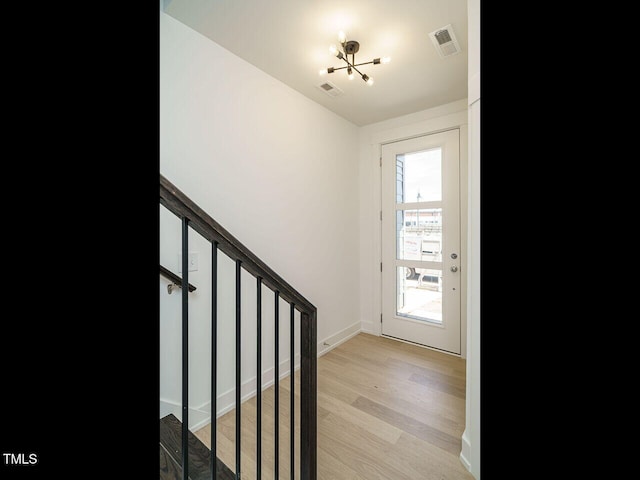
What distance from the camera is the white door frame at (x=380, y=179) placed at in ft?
8.38

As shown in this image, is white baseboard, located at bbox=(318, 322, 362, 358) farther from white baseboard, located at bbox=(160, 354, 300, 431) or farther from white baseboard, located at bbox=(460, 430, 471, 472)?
white baseboard, located at bbox=(460, 430, 471, 472)

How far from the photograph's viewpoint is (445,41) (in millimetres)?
1779

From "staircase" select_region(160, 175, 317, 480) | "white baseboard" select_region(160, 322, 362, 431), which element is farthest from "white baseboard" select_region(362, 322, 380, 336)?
"staircase" select_region(160, 175, 317, 480)

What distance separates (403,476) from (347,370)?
3.28 feet

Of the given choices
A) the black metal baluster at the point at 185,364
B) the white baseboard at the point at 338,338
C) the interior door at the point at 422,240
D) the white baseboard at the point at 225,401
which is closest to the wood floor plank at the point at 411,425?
the white baseboard at the point at 225,401

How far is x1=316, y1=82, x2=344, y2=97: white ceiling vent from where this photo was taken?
2.28 meters

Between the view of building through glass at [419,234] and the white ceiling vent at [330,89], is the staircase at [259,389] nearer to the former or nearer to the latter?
the white ceiling vent at [330,89]

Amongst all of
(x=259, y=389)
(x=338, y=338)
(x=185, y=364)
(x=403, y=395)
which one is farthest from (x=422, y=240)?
(x=185, y=364)

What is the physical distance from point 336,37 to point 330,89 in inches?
23.9

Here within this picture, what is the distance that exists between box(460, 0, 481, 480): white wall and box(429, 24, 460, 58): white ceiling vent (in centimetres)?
44

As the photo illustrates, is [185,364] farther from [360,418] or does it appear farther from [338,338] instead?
[338,338]

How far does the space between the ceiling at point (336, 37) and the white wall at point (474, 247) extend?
0.44 metres
